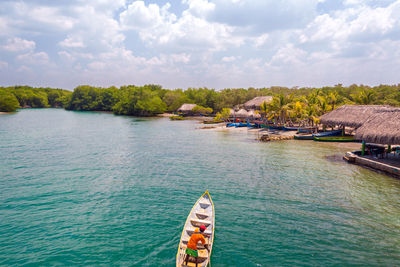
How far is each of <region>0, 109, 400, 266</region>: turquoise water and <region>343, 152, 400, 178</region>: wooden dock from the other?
1396mm

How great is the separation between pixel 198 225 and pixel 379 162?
20.5 metres

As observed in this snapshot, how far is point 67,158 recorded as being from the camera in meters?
28.4

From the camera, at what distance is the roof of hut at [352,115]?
32.4 m

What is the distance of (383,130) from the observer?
895 inches

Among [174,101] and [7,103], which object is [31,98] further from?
[174,101]

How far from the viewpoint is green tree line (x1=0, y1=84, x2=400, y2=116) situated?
46594 mm

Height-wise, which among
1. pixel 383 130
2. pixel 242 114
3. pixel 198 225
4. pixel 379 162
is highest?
pixel 242 114

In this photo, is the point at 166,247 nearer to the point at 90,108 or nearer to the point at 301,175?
the point at 301,175

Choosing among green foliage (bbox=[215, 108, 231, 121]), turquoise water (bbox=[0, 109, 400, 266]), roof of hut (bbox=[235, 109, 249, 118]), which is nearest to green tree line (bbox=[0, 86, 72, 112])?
green foliage (bbox=[215, 108, 231, 121])

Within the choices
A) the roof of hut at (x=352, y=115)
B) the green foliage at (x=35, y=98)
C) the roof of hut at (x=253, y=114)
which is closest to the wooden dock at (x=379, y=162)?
the roof of hut at (x=352, y=115)

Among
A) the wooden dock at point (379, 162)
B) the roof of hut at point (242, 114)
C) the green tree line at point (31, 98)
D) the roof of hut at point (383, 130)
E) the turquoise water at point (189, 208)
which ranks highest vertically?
the green tree line at point (31, 98)

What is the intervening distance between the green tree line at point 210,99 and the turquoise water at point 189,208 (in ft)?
71.6

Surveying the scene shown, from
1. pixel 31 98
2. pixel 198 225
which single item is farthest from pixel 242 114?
pixel 31 98

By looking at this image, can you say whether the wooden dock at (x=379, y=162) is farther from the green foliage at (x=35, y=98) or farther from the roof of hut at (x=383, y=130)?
the green foliage at (x=35, y=98)
